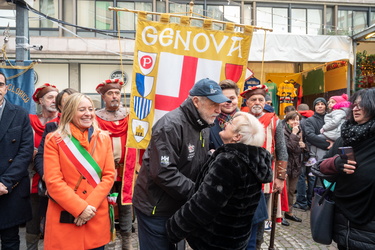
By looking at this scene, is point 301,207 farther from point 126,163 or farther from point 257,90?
point 126,163

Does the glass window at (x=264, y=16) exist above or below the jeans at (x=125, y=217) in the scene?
above

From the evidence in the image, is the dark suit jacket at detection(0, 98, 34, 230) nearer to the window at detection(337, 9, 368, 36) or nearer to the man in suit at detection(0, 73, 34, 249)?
the man in suit at detection(0, 73, 34, 249)

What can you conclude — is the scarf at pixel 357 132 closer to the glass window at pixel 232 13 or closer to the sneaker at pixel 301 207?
the sneaker at pixel 301 207

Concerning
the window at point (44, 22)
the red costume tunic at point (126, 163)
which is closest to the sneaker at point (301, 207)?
the red costume tunic at point (126, 163)

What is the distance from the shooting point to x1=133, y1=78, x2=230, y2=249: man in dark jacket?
2.49 metres

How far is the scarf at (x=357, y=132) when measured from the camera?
276cm

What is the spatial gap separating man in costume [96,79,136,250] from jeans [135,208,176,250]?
1.48 metres

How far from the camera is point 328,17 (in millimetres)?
16328

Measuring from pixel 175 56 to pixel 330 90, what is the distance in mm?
7131

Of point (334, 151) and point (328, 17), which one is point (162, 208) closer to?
point (334, 151)

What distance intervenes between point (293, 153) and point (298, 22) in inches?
440

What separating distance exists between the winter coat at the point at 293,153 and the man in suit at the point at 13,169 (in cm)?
451

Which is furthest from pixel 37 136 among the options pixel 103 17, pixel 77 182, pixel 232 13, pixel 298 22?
pixel 298 22

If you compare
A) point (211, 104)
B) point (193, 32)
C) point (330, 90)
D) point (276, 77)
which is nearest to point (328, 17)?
point (276, 77)
